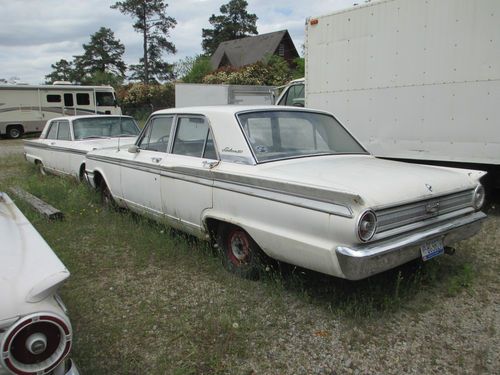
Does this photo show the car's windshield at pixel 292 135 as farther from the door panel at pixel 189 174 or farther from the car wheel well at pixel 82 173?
the car wheel well at pixel 82 173

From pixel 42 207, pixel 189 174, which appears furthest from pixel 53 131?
pixel 189 174

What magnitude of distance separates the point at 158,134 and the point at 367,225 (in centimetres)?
316

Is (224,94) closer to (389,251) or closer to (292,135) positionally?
(292,135)

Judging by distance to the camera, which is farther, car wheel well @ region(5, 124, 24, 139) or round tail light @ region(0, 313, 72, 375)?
car wheel well @ region(5, 124, 24, 139)

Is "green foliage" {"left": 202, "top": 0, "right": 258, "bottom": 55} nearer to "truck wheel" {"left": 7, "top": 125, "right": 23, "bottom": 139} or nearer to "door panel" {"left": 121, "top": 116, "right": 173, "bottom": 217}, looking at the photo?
"truck wheel" {"left": 7, "top": 125, "right": 23, "bottom": 139}

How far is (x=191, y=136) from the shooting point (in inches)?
191

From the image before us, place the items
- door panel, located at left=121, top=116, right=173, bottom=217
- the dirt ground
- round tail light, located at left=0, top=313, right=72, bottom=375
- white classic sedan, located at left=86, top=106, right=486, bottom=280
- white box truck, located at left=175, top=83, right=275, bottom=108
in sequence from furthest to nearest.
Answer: the dirt ground < white box truck, located at left=175, top=83, right=275, bottom=108 < door panel, located at left=121, top=116, right=173, bottom=217 < white classic sedan, located at left=86, top=106, right=486, bottom=280 < round tail light, located at left=0, top=313, right=72, bottom=375

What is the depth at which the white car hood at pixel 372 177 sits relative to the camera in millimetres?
3207

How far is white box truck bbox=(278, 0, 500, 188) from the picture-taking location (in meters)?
5.89

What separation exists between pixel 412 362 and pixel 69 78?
222 ft

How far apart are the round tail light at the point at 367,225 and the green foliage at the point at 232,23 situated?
204 ft

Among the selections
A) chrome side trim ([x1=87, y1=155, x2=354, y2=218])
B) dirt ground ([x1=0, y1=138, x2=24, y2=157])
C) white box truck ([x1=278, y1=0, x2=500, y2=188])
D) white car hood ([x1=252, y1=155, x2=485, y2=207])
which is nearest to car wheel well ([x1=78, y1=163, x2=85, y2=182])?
chrome side trim ([x1=87, y1=155, x2=354, y2=218])

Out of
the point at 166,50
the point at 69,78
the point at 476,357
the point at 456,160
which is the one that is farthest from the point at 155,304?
the point at 69,78

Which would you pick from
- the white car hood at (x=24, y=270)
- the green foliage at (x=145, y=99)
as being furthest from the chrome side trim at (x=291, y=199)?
the green foliage at (x=145, y=99)
